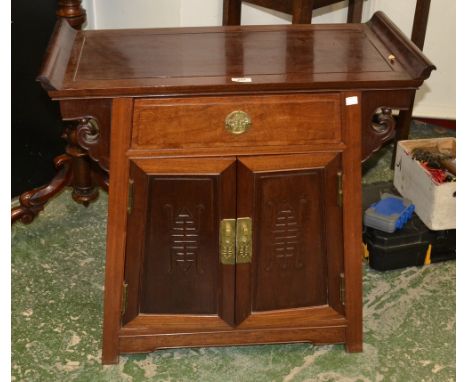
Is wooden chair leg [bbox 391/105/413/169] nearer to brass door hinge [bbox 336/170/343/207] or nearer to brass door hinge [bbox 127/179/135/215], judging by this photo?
brass door hinge [bbox 336/170/343/207]

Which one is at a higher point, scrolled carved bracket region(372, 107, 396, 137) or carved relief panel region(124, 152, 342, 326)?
scrolled carved bracket region(372, 107, 396, 137)

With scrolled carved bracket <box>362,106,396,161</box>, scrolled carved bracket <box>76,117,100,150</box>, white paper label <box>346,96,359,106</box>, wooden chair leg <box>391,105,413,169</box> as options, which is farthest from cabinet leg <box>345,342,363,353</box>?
wooden chair leg <box>391,105,413,169</box>

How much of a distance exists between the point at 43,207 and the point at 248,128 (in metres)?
1.20

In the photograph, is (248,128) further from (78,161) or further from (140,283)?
(78,161)

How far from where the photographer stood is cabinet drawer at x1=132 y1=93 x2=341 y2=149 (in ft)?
6.14

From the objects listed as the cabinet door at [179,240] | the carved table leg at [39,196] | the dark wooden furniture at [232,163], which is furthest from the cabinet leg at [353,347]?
the carved table leg at [39,196]

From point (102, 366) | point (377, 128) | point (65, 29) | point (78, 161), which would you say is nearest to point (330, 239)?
point (377, 128)

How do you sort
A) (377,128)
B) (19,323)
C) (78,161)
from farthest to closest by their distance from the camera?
(78,161) → (19,323) → (377,128)

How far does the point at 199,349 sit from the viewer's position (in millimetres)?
2258

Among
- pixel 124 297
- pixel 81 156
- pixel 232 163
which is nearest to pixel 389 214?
pixel 232 163

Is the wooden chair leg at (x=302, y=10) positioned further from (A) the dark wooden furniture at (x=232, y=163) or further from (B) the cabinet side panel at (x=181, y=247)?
(B) the cabinet side panel at (x=181, y=247)

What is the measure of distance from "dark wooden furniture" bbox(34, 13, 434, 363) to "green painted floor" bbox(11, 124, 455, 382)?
67 millimetres

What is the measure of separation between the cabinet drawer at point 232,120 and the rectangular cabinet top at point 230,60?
0.12ft

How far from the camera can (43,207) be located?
2807 millimetres
